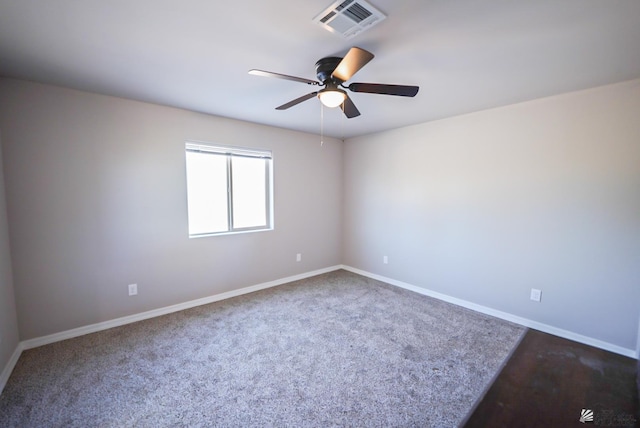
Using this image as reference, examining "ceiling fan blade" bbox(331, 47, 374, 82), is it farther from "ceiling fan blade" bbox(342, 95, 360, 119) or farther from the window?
the window

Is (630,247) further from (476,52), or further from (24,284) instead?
(24,284)

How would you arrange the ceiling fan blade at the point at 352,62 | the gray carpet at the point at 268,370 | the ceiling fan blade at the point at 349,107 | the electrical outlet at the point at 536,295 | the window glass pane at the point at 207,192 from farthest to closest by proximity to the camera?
the window glass pane at the point at 207,192 < the electrical outlet at the point at 536,295 < the ceiling fan blade at the point at 349,107 < the gray carpet at the point at 268,370 < the ceiling fan blade at the point at 352,62

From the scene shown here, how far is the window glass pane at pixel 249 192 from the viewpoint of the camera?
144 inches

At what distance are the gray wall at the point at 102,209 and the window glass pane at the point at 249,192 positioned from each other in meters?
0.24

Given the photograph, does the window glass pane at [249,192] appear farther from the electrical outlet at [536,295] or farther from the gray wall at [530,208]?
the electrical outlet at [536,295]

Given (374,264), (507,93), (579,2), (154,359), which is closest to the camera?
(579,2)

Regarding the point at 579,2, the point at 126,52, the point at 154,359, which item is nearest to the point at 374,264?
the point at 154,359

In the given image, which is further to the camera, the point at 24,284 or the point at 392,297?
the point at 392,297

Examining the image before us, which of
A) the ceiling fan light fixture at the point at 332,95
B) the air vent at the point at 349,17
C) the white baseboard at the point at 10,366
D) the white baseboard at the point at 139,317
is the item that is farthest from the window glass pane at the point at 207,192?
the air vent at the point at 349,17

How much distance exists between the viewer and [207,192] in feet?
11.2

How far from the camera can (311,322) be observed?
9.40 ft

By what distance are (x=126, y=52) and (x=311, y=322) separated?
282 cm

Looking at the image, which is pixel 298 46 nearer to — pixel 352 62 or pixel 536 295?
pixel 352 62

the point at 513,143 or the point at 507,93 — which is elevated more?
the point at 507,93
